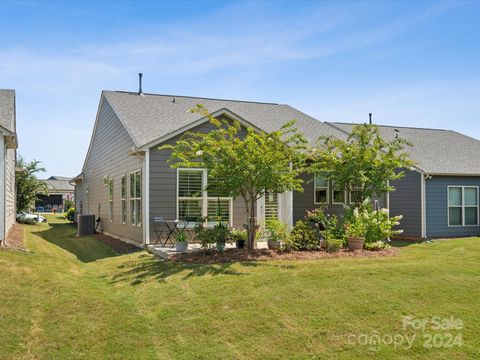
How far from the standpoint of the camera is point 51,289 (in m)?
7.82

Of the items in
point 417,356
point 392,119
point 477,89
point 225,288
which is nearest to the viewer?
point 417,356

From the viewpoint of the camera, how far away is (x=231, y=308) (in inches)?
271

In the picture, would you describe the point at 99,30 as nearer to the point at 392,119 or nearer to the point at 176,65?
the point at 176,65

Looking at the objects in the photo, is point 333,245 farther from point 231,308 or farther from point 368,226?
point 231,308

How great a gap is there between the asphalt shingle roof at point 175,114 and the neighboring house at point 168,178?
1.3 inches

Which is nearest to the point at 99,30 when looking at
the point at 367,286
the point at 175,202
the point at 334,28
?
the point at 175,202

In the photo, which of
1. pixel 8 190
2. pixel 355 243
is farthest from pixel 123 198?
pixel 355 243

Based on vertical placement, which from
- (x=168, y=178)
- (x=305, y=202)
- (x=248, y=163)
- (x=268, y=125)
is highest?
(x=268, y=125)

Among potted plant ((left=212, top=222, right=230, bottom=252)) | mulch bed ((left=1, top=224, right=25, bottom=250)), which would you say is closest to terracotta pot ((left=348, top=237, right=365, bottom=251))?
potted plant ((left=212, top=222, right=230, bottom=252))

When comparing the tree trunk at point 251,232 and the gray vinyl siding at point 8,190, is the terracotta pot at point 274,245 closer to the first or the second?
the tree trunk at point 251,232

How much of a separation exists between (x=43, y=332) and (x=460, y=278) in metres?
7.21

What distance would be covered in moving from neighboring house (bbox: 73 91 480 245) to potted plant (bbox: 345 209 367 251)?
6.77 feet

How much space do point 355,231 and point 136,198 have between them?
6.89 m

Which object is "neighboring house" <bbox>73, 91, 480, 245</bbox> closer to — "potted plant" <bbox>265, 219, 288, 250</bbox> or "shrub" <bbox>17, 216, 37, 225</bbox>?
"potted plant" <bbox>265, 219, 288, 250</bbox>
